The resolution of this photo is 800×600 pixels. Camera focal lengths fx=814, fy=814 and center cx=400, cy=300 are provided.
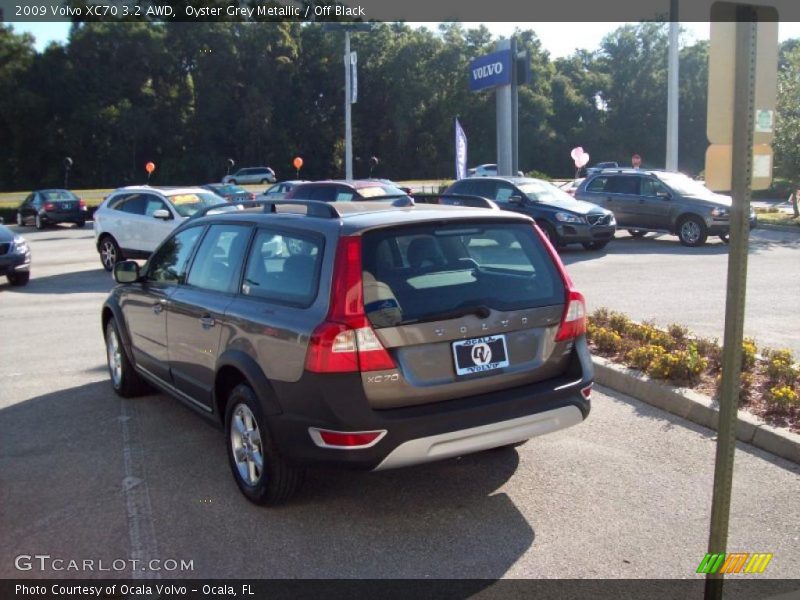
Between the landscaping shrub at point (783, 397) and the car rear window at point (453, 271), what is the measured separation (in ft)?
6.24

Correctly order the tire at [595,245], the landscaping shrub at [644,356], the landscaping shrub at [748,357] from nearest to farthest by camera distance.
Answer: the landscaping shrub at [748,357] < the landscaping shrub at [644,356] < the tire at [595,245]

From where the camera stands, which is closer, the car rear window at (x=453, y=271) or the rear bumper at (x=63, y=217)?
the car rear window at (x=453, y=271)

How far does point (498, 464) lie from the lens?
536 centimetres

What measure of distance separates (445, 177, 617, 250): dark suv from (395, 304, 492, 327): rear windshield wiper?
1283 centimetres

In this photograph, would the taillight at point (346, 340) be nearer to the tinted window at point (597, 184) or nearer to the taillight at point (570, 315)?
the taillight at point (570, 315)

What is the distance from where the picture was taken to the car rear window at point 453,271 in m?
4.32

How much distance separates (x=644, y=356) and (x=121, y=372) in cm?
448

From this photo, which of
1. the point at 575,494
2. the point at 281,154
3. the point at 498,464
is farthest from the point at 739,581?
the point at 281,154

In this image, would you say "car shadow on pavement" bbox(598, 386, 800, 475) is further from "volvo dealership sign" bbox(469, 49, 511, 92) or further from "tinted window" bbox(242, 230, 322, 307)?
"volvo dealership sign" bbox(469, 49, 511, 92)

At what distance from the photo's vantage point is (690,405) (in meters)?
6.02

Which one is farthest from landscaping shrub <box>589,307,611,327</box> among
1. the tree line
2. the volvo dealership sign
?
the tree line

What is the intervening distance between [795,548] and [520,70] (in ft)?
74.0

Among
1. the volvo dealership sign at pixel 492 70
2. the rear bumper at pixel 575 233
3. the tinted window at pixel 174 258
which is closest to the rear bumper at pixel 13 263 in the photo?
the tinted window at pixel 174 258

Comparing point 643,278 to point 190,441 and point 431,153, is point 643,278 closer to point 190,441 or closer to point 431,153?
point 190,441
